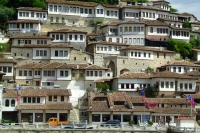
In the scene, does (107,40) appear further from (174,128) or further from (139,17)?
(174,128)

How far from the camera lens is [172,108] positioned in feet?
214

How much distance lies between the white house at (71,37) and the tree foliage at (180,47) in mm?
17601

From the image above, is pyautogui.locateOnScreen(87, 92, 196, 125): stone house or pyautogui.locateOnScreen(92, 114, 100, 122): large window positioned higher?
pyautogui.locateOnScreen(87, 92, 196, 125): stone house

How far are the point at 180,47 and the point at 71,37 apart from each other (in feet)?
71.4

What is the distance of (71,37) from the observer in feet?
265

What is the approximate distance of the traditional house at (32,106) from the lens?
61719 mm

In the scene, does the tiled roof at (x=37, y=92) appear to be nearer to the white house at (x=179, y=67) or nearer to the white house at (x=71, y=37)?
the white house at (x=71, y=37)

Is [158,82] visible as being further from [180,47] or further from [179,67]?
[180,47]

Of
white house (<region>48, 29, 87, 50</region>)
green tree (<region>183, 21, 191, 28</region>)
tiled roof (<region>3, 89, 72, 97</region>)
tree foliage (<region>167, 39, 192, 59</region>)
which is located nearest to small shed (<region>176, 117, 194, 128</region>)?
tiled roof (<region>3, 89, 72, 97</region>)

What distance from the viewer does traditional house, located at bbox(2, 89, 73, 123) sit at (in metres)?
61.7

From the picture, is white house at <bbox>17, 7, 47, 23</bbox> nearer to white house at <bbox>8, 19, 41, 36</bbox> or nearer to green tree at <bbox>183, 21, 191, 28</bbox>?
white house at <bbox>8, 19, 41, 36</bbox>

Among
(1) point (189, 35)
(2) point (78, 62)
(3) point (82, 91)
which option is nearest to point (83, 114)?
(3) point (82, 91)

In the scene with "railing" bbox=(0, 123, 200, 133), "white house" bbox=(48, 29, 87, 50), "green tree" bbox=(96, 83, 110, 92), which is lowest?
"railing" bbox=(0, 123, 200, 133)

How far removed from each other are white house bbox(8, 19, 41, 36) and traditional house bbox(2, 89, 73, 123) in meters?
21.5
